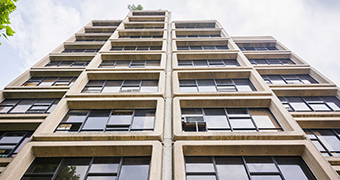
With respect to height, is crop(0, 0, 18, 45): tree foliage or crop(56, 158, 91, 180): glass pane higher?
crop(0, 0, 18, 45): tree foliage

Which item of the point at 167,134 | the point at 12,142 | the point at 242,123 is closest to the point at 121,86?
the point at 167,134

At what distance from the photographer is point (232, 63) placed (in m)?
15.3

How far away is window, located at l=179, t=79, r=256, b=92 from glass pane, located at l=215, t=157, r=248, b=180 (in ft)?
17.5

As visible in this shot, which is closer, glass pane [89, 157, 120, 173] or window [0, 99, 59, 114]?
glass pane [89, 157, 120, 173]

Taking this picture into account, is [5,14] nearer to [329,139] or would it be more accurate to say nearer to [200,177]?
[200,177]

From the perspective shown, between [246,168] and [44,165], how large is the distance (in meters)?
8.70

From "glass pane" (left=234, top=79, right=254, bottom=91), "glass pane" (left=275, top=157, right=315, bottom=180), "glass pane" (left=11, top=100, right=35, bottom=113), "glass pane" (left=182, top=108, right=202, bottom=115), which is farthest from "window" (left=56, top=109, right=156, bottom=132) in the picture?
"glass pane" (left=234, top=79, right=254, bottom=91)

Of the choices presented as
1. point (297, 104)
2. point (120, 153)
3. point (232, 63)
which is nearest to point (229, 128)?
point (120, 153)

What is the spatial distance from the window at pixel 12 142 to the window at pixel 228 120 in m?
9.18

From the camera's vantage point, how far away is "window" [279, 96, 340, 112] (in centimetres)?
1192

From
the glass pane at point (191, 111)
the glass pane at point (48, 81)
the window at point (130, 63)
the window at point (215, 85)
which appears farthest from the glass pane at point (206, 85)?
the glass pane at point (48, 81)

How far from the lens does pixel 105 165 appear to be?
7.61m

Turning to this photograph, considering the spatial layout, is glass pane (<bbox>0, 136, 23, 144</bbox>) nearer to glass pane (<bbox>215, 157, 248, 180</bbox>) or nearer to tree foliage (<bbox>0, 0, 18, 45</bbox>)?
tree foliage (<bbox>0, 0, 18, 45</bbox>)

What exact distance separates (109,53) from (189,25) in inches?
494
